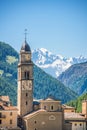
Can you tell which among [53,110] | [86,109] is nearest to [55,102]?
[53,110]

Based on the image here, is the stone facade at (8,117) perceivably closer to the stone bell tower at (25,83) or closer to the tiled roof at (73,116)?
the stone bell tower at (25,83)

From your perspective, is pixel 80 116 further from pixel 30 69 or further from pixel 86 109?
pixel 30 69

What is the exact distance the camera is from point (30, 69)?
14675 centimetres

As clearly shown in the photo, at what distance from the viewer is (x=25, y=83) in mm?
146125

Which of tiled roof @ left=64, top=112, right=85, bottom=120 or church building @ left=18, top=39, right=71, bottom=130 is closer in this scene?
church building @ left=18, top=39, right=71, bottom=130

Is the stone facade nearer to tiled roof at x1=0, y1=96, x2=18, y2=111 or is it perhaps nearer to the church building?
tiled roof at x1=0, y1=96, x2=18, y2=111

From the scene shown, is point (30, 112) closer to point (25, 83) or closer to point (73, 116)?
point (25, 83)

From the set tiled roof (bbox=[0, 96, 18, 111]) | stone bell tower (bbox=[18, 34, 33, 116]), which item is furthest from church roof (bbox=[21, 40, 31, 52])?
tiled roof (bbox=[0, 96, 18, 111])

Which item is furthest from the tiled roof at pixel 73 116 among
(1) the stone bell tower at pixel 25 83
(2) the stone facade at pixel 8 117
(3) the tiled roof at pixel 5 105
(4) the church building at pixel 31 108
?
(2) the stone facade at pixel 8 117

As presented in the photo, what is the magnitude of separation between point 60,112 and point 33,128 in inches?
283

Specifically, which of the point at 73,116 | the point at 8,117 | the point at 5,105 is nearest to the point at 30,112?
the point at 5,105

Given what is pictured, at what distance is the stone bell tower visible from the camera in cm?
14525

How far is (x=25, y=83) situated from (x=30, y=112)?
6.62 meters

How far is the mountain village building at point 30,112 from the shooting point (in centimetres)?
14088
